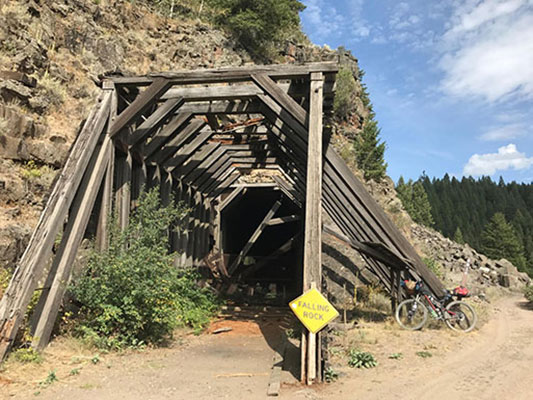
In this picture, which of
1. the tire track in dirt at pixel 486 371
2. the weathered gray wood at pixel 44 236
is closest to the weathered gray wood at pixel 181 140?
the weathered gray wood at pixel 44 236

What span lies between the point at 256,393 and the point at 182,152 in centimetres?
730

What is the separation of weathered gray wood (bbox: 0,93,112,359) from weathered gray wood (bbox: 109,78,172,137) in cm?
26

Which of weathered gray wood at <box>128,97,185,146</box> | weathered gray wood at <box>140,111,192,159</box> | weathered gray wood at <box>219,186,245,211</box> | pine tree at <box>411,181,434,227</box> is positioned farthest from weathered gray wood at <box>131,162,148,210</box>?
pine tree at <box>411,181,434,227</box>

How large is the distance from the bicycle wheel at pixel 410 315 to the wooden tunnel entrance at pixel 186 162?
564mm

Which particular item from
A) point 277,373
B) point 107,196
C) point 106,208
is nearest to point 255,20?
point 107,196

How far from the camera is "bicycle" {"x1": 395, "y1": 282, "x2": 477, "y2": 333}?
746 centimetres

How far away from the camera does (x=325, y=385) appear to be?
4.32m

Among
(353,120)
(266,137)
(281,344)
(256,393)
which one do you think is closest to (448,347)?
(281,344)

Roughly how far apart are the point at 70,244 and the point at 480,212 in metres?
121

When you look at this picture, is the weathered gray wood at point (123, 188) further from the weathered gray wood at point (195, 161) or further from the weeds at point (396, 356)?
the weeds at point (396, 356)

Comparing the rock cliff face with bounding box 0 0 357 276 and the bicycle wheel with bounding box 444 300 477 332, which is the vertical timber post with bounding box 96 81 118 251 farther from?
the bicycle wheel with bounding box 444 300 477 332

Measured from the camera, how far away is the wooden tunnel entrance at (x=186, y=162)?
5.09m

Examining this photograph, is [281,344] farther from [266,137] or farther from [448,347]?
[266,137]

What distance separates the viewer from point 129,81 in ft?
22.7
